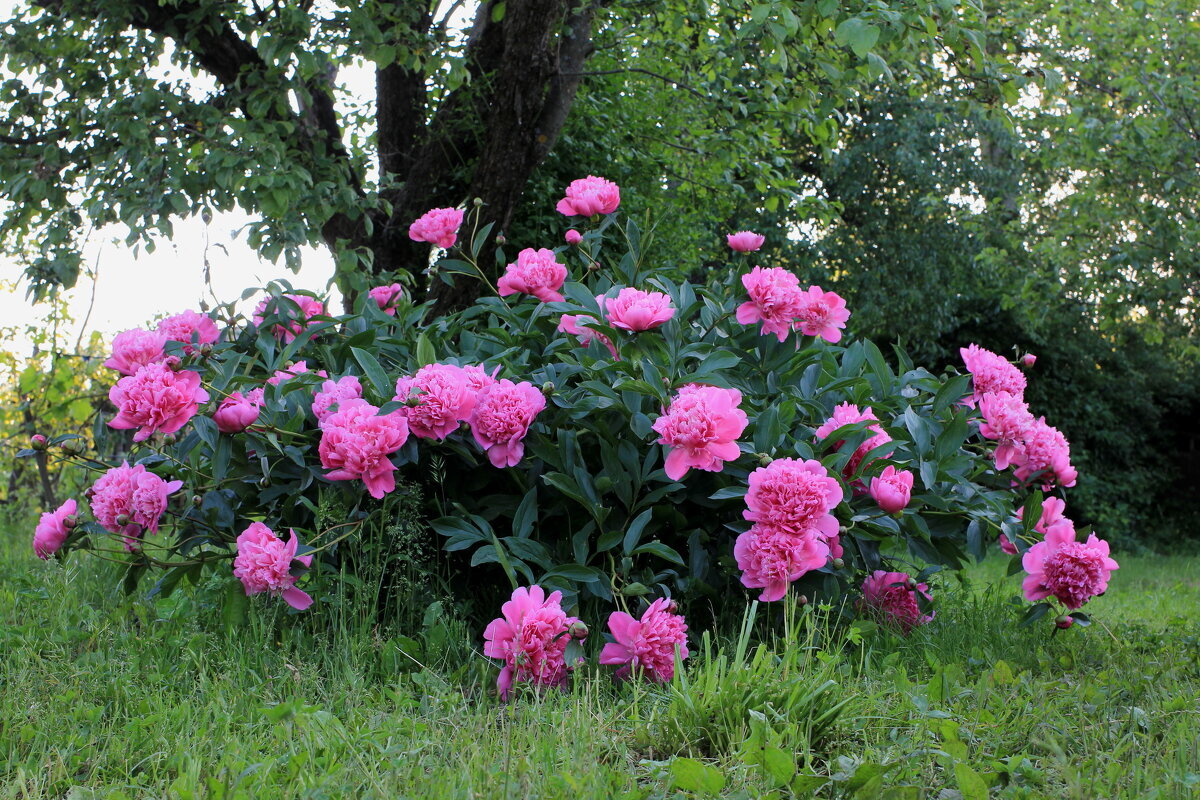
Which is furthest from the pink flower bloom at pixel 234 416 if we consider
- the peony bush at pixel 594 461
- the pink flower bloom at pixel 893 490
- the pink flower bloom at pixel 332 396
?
the pink flower bloom at pixel 893 490

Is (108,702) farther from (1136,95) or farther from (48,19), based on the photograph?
(1136,95)

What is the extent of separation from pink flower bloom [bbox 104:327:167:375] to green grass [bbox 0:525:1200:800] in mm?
778

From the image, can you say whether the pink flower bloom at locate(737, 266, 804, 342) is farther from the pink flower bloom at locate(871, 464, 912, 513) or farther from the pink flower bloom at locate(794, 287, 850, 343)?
the pink flower bloom at locate(871, 464, 912, 513)

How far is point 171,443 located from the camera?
9.24ft

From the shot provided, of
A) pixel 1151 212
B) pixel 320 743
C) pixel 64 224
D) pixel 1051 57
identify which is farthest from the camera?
pixel 1151 212

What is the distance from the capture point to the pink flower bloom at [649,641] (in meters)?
2.34

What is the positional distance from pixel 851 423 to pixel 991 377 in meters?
0.74

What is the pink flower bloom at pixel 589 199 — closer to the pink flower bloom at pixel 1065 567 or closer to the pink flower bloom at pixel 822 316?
→ the pink flower bloom at pixel 822 316

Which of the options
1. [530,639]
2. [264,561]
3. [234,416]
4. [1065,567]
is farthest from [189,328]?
[1065,567]

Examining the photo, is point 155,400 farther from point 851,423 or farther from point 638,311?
point 851,423

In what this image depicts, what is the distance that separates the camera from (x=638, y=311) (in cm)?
261

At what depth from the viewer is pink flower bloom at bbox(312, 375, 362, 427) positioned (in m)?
2.66

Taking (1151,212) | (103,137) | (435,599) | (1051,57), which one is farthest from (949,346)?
(435,599)

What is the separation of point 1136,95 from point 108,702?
8970mm
